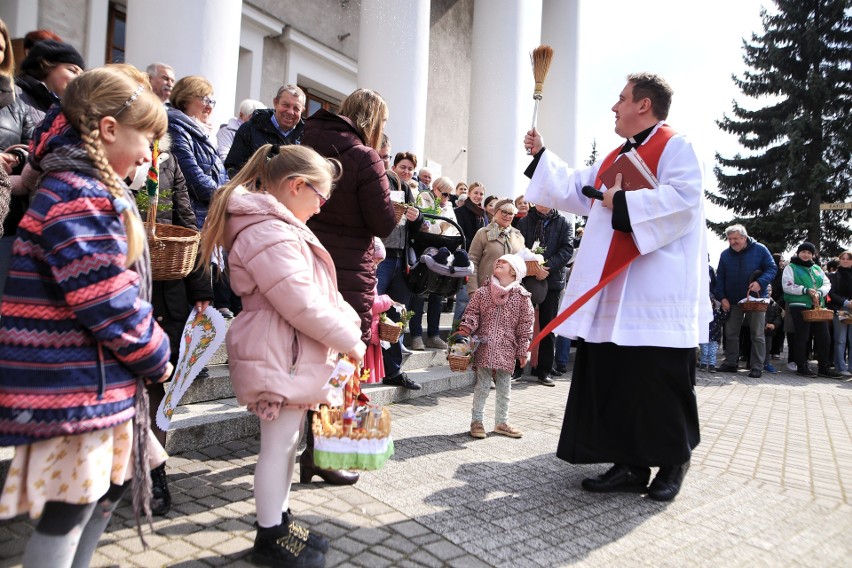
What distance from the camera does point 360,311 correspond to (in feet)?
12.1

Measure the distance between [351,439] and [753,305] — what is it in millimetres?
9110

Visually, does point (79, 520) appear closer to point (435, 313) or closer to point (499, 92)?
point (435, 313)

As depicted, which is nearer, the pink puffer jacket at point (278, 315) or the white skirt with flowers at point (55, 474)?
the white skirt with flowers at point (55, 474)

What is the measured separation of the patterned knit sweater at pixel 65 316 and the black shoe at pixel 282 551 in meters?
0.90

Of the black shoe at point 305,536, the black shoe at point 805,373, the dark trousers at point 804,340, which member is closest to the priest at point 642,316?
the black shoe at point 305,536

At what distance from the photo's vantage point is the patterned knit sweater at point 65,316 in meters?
1.76

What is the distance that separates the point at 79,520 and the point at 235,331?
35.8 inches

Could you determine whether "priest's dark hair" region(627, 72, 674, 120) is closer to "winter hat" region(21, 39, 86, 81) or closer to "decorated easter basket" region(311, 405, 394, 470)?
"decorated easter basket" region(311, 405, 394, 470)

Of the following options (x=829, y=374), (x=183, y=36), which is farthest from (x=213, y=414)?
(x=829, y=374)

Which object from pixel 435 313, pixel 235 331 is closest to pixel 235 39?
pixel 435 313

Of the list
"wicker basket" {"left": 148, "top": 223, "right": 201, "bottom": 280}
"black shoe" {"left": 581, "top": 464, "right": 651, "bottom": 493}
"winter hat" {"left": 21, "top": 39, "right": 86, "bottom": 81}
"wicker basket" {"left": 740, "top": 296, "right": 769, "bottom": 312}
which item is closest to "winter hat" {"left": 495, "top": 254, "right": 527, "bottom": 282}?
"black shoe" {"left": 581, "top": 464, "right": 651, "bottom": 493}

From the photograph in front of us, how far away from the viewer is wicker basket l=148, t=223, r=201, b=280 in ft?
9.11

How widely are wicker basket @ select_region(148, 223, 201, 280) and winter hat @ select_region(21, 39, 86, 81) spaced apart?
4.30ft

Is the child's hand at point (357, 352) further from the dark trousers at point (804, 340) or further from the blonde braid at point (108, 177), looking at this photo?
the dark trousers at point (804, 340)
